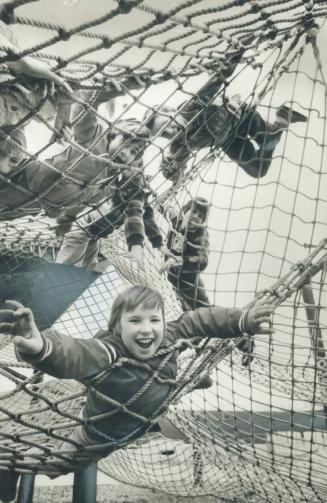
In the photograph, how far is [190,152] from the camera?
127 cm

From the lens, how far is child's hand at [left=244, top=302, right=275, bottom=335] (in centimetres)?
79

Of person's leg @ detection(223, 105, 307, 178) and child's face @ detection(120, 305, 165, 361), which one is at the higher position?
person's leg @ detection(223, 105, 307, 178)

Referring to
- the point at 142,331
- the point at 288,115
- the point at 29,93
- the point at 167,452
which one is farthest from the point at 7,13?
the point at 167,452

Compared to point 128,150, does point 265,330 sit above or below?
below

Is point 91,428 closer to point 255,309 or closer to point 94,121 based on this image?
point 255,309

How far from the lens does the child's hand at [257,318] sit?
2.59 feet

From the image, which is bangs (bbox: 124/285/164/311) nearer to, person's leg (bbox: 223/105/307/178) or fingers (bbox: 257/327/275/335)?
fingers (bbox: 257/327/275/335)

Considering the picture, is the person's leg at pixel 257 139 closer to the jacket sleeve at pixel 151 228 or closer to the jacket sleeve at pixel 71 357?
the jacket sleeve at pixel 151 228

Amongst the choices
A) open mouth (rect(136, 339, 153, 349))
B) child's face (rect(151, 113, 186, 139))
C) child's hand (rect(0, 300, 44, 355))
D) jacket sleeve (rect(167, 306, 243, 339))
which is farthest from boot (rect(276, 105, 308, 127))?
child's hand (rect(0, 300, 44, 355))

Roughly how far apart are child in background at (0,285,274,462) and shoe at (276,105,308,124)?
2.27 feet

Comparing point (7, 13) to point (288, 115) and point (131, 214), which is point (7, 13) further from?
point (288, 115)

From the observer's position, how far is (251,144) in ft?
4.57

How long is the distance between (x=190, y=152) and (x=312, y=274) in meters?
0.51

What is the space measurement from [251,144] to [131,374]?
2.68 feet
